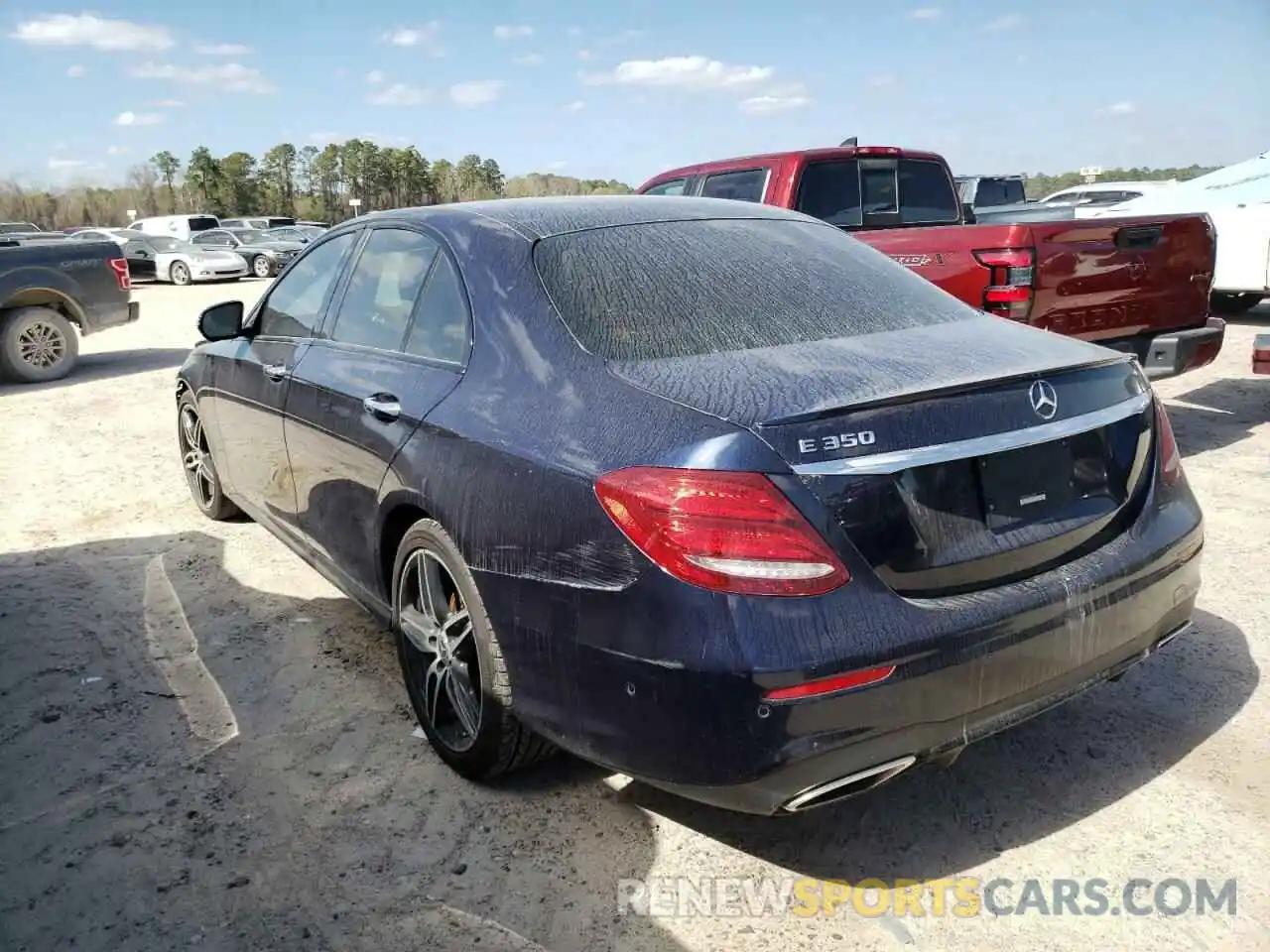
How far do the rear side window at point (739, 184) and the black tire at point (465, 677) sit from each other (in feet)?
15.1

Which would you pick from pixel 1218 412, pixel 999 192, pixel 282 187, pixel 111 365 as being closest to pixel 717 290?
pixel 1218 412

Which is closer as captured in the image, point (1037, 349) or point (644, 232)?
point (1037, 349)

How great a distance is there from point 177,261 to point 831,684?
28581 millimetres

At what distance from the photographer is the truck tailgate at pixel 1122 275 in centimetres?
531

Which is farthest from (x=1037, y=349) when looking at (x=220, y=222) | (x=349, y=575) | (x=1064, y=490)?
(x=220, y=222)

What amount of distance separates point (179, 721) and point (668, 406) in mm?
2206

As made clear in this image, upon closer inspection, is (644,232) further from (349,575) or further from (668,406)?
(349,575)

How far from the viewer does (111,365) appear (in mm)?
12211

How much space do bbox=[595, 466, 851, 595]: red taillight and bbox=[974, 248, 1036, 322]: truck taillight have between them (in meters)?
3.61

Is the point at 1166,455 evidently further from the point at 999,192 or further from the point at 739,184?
the point at 999,192

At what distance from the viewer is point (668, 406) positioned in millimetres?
2293

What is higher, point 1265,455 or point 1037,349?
point 1037,349

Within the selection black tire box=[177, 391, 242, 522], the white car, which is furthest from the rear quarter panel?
the white car

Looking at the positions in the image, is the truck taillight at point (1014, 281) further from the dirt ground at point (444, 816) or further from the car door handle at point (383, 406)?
the car door handle at point (383, 406)
